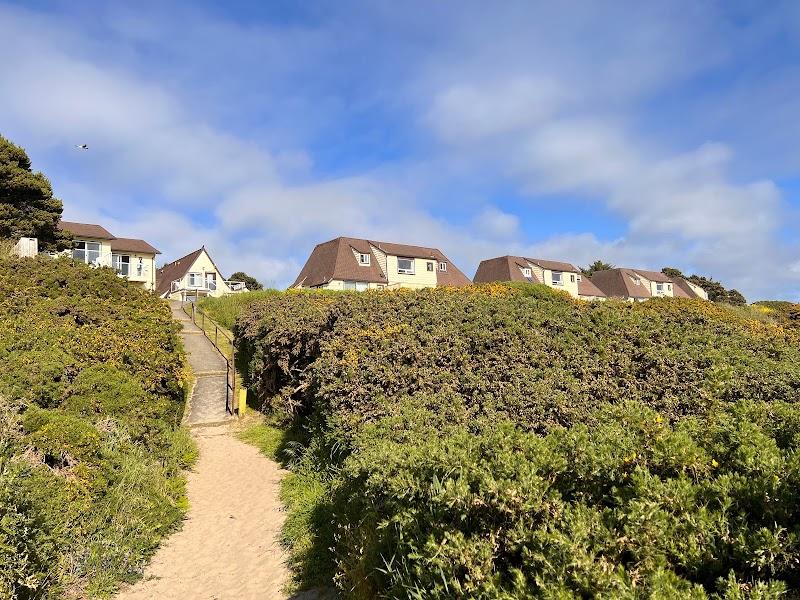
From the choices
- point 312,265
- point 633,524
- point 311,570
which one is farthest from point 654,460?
point 312,265

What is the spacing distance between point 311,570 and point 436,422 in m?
1.93

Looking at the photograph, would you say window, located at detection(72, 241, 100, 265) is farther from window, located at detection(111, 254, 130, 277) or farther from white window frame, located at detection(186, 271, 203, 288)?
white window frame, located at detection(186, 271, 203, 288)

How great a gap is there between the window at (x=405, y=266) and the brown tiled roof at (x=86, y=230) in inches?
835

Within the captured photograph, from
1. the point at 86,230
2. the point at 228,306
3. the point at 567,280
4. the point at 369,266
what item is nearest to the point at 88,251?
the point at 86,230

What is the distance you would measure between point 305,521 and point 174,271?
144 ft

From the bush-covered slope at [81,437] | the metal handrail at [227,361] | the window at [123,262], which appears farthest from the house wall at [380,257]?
the bush-covered slope at [81,437]

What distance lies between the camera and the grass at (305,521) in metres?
5.07

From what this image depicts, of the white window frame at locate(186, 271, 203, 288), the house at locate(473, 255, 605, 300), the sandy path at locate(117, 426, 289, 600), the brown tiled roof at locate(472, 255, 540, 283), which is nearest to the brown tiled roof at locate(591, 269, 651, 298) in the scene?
the house at locate(473, 255, 605, 300)

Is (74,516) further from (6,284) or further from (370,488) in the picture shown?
(6,284)

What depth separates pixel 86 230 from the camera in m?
37.0

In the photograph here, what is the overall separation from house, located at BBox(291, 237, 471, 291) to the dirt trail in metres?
28.2

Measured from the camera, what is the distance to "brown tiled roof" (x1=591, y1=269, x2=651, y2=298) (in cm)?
5300

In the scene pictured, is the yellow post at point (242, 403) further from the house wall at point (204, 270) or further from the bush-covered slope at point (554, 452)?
the house wall at point (204, 270)

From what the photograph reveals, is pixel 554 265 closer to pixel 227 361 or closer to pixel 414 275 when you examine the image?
pixel 414 275
